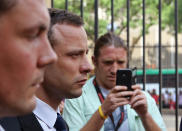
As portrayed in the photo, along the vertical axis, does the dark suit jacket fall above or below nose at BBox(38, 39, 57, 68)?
below

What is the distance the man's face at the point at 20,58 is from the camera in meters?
0.90

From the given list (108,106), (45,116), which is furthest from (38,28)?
(108,106)

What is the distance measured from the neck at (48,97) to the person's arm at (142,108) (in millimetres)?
850

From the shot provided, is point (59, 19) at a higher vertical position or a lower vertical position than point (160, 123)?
Result: higher

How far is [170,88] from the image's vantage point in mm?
13445

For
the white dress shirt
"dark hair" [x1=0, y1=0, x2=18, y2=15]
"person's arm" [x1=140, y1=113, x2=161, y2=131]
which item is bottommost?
"person's arm" [x1=140, y1=113, x2=161, y2=131]

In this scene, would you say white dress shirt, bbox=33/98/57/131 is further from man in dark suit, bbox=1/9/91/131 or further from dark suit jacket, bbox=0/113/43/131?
dark suit jacket, bbox=0/113/43/131

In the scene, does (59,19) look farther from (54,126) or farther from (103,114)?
(103,114)

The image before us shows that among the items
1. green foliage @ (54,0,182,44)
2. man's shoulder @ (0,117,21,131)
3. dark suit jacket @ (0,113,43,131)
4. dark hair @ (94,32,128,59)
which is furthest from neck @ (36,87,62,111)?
green foliage @ (54,0,182,44)

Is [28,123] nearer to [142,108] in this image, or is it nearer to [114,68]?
[142,108]

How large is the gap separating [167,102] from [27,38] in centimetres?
1389

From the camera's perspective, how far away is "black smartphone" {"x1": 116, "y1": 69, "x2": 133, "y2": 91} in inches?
103

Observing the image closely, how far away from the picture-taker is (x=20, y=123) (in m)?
1.39

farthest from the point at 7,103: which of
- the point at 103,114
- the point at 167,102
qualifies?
the point at 167,102
